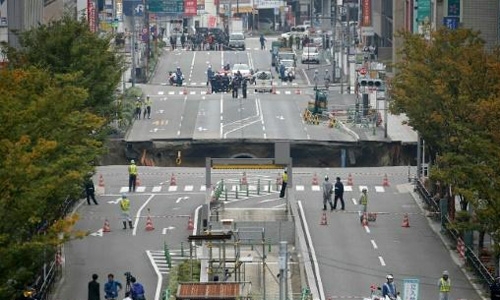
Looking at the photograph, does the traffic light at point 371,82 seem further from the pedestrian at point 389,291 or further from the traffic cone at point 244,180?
the pedestrian at point 389,291

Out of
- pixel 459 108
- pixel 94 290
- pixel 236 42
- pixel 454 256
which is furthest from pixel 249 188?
pixel 236 42

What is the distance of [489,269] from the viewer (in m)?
58.8

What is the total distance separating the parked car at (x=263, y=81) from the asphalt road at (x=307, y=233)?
127 feet

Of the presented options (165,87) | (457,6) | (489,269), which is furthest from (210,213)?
(165,87)

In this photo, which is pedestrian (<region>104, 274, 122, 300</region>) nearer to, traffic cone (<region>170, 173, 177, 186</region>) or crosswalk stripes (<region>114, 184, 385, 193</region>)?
crosswalk stripes (<region>114, 184, 385, 193</region>)

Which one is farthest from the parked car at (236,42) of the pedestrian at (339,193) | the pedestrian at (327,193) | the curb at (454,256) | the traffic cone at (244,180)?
the pedestrian at (339,193)

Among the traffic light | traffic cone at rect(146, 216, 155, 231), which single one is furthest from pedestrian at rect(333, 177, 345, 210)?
the traffic light

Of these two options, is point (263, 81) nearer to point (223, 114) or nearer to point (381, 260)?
point (223, 114)

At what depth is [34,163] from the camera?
5097cm

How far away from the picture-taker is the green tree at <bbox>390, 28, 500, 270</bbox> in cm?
5797

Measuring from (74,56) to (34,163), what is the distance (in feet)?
91.4

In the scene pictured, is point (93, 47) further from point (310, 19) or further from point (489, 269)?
point (310, 19)

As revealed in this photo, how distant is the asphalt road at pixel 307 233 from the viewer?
6081 cm

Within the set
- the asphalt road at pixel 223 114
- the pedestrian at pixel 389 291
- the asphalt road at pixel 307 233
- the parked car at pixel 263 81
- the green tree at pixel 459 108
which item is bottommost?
the asphalt road at pixel 307 233
